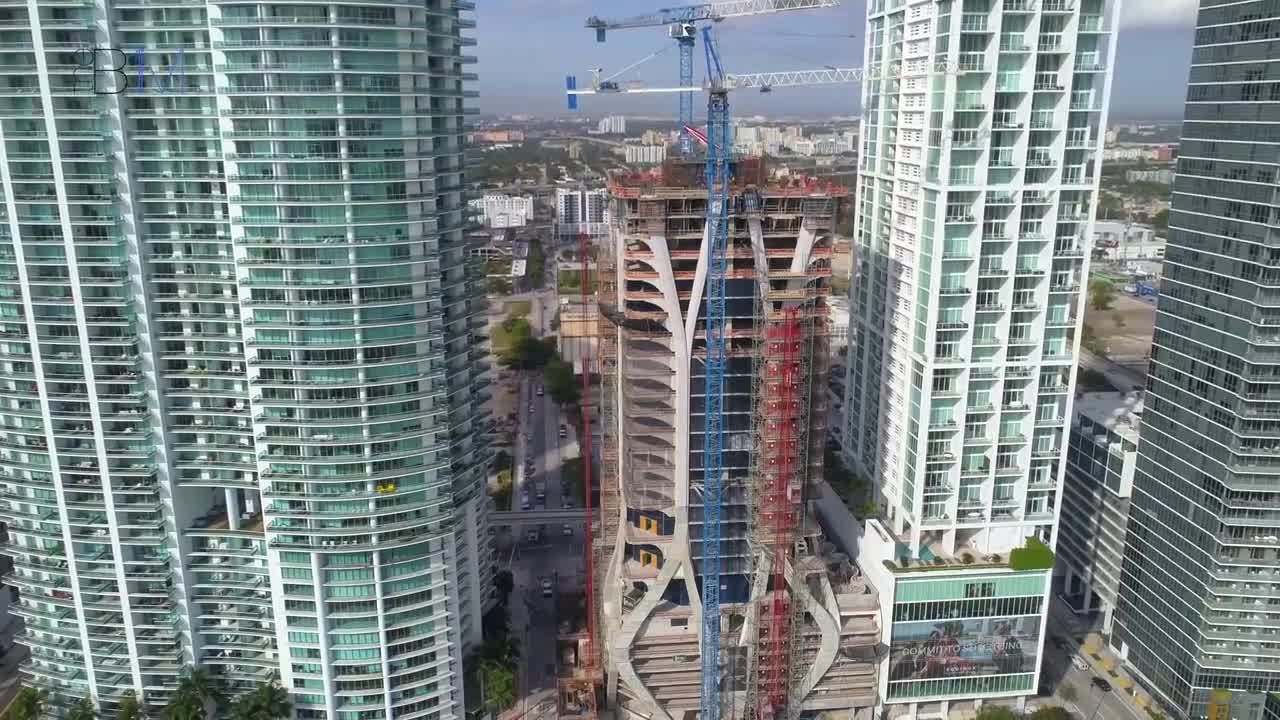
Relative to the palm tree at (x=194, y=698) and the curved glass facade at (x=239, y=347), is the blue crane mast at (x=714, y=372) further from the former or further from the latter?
the palm tree at (x=194, y=698)

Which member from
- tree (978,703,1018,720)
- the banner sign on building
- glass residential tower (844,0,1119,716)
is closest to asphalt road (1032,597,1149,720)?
tree (978,703,1018,720)

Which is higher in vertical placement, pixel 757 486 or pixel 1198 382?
pixel 1198 382

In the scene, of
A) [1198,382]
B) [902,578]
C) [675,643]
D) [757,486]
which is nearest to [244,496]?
[675,643]

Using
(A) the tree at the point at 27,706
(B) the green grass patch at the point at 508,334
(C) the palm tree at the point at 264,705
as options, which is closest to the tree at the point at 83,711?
(A) the tree at the point at 27,706

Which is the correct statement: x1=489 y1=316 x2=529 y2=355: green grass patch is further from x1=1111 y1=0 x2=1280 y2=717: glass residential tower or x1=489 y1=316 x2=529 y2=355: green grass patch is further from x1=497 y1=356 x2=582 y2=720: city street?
x1=1111 y1=0 x2=1280 y2=717: glass residential tower

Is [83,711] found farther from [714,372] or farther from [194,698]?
[714,372]

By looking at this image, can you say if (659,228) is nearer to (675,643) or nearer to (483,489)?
(483,489)

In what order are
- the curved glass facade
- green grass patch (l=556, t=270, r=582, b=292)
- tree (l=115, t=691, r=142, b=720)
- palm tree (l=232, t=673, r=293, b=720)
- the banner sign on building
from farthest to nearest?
green grass patch (l=556, t=270, r=582, b=292), the banner sign on building, tree (l=115, t=691, r=142, b=720), palm tree (l=232, t=673, r=293, b=720), the curved glass facade
